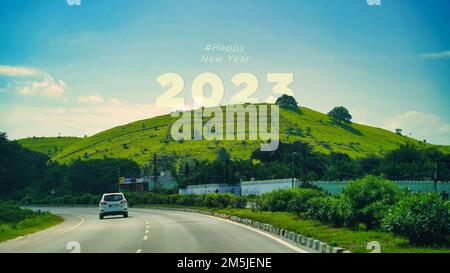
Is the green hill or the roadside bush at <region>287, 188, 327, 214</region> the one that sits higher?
the green hill

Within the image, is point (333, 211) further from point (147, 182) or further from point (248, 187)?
point (147, 182)

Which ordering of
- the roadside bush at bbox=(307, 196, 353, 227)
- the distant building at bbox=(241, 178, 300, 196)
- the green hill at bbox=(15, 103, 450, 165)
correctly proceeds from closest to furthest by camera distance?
the roadside bush at bbox=(307, 196, 353, 227) → the distant building at bbox=(241, 178, 300, 196) → the green hill at bbox=(15, 103, 450, 165)

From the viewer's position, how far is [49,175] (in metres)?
126

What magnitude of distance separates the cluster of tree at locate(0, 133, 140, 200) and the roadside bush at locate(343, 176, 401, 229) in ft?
310

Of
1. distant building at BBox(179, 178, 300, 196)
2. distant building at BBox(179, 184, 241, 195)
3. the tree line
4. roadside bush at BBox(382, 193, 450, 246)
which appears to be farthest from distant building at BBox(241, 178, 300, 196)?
roadside bush at BBox(382, 193, 450, 246)

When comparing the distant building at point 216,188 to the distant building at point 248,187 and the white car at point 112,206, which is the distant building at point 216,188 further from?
the white car at point 112,206

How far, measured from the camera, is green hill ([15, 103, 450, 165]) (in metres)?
143

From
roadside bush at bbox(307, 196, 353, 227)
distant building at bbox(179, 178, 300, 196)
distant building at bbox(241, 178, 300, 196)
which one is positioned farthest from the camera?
distant building at bbox(179, 178, 300, 196)

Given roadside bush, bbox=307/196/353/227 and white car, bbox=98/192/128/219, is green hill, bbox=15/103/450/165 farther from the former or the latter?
roadside bush, bbox=307/196/353/227

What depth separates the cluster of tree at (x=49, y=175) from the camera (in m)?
110

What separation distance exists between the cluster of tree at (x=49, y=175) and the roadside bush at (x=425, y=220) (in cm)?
9928

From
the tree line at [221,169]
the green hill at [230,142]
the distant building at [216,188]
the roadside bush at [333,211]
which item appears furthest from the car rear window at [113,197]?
the green hill at [230,142]
